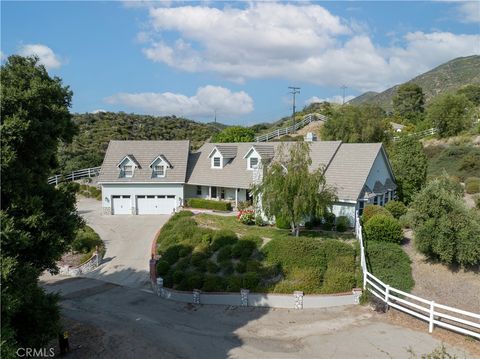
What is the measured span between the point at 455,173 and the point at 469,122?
17.4m

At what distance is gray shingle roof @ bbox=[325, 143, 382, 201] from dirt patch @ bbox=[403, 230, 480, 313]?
657 cm

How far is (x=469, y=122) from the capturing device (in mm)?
62000

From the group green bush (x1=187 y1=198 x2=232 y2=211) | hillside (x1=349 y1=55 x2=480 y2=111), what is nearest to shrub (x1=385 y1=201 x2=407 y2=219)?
green bush (x1=187 y1=198 x2=232 y2=211)

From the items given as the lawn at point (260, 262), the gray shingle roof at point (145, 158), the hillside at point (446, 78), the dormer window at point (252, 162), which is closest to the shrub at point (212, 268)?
the lawn at point (260, 262)

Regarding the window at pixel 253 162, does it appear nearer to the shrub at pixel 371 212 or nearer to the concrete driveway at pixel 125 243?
the concrete driveway at pixel 125 243

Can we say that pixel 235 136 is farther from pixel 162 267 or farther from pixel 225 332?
pixel 225 332

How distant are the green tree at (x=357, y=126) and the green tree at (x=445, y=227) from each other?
24.2 meters

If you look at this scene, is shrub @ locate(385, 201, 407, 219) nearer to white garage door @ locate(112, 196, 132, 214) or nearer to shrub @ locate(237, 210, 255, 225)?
shrub @ locate(237, 210, 255, 225)

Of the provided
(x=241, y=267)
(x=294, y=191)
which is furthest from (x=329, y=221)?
(x=241, y=267)

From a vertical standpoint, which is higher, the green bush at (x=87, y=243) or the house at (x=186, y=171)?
the house at (x=186, y=171)

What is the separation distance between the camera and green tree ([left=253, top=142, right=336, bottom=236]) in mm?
24969

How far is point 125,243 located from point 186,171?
33.2 ft

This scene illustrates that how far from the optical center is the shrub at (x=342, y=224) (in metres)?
28.0

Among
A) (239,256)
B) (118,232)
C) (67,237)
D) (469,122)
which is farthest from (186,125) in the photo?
(67,237)
